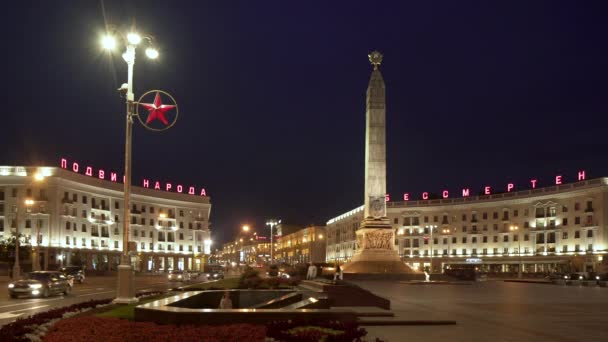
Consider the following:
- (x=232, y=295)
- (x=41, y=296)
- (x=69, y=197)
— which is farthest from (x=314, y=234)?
(x=232, y=295)

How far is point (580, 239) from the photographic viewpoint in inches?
4038

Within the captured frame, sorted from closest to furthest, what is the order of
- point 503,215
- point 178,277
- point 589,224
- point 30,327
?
1. point 30,327
2. point 178,277
3. point 589,224
4. point 503,215

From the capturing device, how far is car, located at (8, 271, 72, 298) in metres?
33.7

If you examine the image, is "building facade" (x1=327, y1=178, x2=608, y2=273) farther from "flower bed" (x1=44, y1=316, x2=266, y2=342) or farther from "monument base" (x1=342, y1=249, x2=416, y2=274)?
"flower bed" (x1=44, y1=316, x2=266, y2=342)

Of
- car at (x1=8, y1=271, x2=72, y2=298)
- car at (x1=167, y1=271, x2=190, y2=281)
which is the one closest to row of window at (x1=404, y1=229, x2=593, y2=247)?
car at (x1=167, y1=271, x2=190, y2=281)

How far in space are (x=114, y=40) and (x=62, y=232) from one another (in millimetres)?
85374

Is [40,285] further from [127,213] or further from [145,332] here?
[145,332]

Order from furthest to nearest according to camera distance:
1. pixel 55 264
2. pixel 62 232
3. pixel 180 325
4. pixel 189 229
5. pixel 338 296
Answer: pixel 189 229 → pixel 62 232 → pixel 55 264 → pixel 338 296 → pixel 180 325

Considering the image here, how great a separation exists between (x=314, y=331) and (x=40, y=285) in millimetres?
26010

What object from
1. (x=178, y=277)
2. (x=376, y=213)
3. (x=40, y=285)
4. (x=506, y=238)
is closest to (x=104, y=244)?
(x=178, y=277)

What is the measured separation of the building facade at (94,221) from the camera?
318 feet

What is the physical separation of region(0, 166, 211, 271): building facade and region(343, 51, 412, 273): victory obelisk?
38414 mm

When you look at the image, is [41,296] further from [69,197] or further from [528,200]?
[528,200]

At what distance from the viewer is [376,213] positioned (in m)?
57.8
